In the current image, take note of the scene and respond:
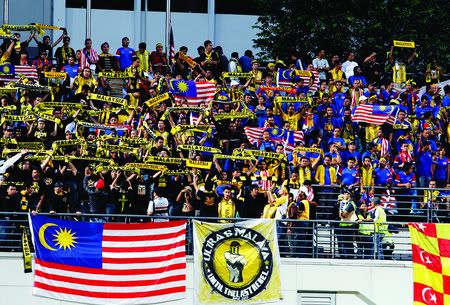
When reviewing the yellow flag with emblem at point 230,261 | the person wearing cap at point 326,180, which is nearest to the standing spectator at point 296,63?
the person wearing cap at point 326,180

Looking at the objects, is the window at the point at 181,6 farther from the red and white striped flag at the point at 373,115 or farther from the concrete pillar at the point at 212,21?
the red and white striped flag at the point at 373,115

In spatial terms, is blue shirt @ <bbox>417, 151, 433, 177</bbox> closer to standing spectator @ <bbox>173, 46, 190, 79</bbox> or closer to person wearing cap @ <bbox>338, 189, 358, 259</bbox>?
person wearing cap @ <bbox>338, 189, 358, 259</bbox>

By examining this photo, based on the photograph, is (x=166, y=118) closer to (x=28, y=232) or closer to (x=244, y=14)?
(x=28, y=232)

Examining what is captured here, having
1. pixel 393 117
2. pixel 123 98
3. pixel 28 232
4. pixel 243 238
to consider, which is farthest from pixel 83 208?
pixel 393 117

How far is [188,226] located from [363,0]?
14.7 meters

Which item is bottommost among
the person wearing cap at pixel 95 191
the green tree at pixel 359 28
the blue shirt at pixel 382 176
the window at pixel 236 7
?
the person wearing cap at pixel 95 191

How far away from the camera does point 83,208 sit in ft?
111

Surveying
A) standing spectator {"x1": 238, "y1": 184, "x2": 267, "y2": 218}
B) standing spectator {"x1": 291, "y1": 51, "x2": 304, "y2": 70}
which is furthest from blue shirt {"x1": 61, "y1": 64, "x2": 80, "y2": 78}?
standing spectator {"x1": 238, "y1": 184, "x2": 267, "y2": 218}

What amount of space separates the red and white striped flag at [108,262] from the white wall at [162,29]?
1779 cm

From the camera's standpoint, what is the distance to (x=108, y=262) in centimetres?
3222

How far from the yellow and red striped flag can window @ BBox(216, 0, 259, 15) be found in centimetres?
2251

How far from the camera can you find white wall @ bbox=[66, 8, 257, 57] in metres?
50.0

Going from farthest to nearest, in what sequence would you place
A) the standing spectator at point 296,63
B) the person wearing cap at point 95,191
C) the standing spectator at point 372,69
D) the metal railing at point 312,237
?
the standing spectator at point 372,69
the standing spectator at point 296,63
the person wearing cap at point 95,191
the metal railing at point 312,237

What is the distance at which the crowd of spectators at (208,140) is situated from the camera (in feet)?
110
